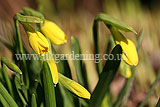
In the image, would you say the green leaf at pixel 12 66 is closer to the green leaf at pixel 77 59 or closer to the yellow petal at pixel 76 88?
the yellow petal at pixel 76 88

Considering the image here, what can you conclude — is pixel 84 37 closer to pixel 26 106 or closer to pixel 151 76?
pixel 151 76

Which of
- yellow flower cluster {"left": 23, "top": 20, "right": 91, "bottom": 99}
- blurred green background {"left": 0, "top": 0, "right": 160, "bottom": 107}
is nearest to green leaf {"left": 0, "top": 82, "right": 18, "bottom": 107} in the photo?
yellow flower cluster {"left": 23, "top": 20, "right": 91, "bottom": 99}

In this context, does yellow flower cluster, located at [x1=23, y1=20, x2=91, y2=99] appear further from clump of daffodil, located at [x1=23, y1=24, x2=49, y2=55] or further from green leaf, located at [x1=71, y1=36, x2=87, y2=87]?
A: green leaf, located at [x1=71, y1=36, x2=87, y2=87]

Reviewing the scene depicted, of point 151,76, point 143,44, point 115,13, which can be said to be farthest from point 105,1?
point 151,76

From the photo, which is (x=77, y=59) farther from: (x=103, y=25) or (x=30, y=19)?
(x=103, y=25)

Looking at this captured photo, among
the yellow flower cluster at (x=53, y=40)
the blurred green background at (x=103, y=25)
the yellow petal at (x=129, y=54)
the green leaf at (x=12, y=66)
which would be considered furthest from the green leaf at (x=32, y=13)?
the blurred green background at (x=103, y=25)

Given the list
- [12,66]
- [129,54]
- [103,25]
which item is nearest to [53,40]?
[12,66]

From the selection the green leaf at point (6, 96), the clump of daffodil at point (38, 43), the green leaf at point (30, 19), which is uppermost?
the green leaf at point (30, 19)

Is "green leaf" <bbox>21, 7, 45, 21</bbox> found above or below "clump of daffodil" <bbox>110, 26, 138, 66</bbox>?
above
